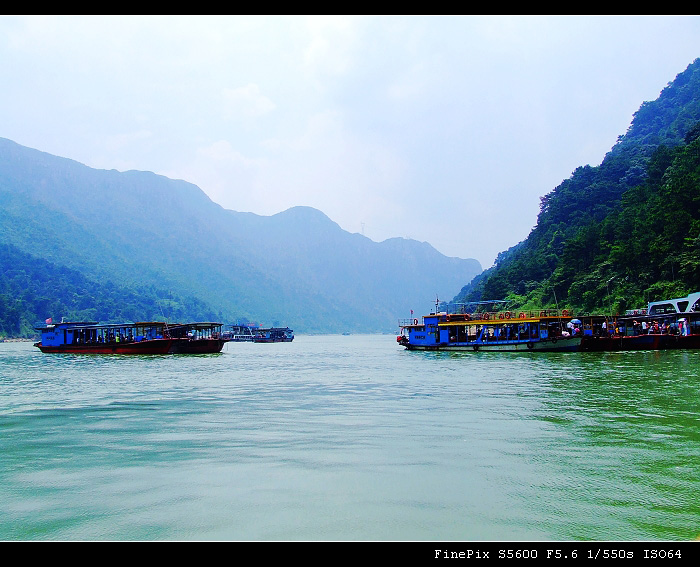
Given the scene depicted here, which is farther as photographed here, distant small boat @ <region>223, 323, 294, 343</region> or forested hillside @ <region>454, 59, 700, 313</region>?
distant small boat @ <region>223, 323, 294, 343</region>

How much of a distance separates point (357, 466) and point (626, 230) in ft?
217

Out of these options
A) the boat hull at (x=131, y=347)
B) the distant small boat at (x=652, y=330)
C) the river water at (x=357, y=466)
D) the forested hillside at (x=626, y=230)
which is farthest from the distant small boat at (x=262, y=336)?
the river water at (x=357, y=466)

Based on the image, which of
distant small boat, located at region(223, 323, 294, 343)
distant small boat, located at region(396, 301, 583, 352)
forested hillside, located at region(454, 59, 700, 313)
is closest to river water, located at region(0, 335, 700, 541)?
distant small boat, located at region(396, 301, 583, 352)

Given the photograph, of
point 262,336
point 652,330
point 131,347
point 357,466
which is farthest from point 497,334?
point 262,336

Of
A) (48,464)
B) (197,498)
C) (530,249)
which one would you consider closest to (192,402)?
(48,464)

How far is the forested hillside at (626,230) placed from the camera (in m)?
56.1

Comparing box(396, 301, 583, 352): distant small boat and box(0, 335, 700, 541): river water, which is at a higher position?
box(396, 301, 583, 352): distant small boat

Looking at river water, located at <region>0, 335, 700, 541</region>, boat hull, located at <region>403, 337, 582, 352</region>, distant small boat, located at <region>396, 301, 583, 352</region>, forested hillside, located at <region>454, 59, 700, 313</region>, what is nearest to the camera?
river water, located at <region>0, 335, 700, 541</region>

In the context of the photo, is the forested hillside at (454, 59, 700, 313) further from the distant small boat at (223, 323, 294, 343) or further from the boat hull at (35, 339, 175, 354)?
the boat hull at (35, 339, 175, 354)

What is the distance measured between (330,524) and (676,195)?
6041 cm

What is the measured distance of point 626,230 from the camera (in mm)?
67312

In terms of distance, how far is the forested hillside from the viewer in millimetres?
56094

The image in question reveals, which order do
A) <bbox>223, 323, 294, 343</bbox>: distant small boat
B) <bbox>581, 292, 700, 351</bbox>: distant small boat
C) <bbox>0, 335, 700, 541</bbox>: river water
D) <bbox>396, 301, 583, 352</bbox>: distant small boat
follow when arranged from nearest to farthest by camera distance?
<bbox>0, 335, 700, 541</bbox>: river water, <bbox>581, 292, 700, 351</bbox>: distant small boat, <bbox>396, 301, 583, 352</bbox>: distant small boat, <bbox>223, 323, 294, 343</bbox>: distant small boat

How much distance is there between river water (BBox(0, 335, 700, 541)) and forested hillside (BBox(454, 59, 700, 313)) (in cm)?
4033
